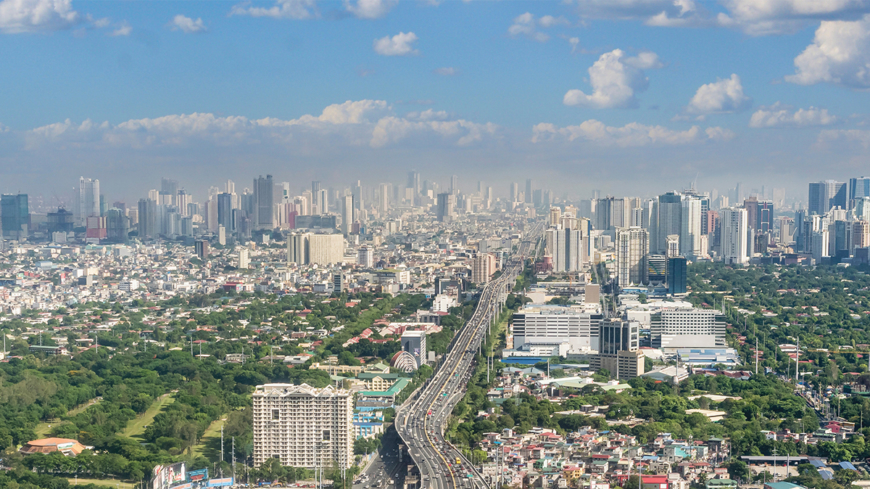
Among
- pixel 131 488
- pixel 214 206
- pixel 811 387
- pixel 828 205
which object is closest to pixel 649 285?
pixel 811 387

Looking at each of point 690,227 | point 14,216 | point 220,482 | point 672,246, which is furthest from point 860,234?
point 220,482

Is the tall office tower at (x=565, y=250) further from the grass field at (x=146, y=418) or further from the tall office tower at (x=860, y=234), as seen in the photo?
the grass field at (x=146, y=418)

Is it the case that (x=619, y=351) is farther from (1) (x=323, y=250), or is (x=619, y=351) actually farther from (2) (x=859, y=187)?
(2) (x=859, y=187)

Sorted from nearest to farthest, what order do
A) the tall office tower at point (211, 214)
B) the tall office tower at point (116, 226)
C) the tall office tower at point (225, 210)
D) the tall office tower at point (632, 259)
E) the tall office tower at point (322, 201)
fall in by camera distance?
the tall office tower at point (632, 259), the tall office tower at point (116, 226), the tall office tower at point (225, 210), the tall office tower at point (211, 214), the tall office tower at point (322, 201)

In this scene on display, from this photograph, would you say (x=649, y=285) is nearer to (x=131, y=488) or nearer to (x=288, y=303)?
(x=288, y=303)

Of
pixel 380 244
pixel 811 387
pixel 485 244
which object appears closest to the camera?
pixel 811 387

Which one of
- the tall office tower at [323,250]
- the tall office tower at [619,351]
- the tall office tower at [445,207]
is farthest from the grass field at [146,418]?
the tall office tower at [445,207]
